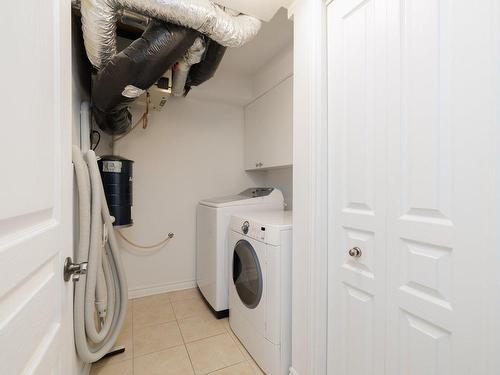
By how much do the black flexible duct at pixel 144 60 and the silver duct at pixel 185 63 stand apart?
0.34 feet

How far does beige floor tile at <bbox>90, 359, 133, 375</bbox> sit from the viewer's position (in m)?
1.49

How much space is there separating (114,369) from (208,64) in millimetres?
2184

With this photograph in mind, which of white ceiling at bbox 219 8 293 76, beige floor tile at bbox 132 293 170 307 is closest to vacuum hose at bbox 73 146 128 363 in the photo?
beige floor tile at bbox 132 293 170 307

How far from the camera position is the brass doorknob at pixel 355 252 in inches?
39.6

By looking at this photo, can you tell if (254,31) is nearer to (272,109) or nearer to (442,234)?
(272,109)

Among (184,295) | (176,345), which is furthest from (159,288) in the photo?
(176,345)

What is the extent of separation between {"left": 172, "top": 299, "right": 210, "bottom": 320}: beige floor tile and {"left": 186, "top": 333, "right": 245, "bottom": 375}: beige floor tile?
409mm

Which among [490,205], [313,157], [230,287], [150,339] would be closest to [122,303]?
[150,339]

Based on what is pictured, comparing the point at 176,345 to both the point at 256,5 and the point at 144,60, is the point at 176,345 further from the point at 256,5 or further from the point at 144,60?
the point at 256,5

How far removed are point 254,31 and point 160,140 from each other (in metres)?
1.62

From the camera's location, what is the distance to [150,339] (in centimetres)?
181

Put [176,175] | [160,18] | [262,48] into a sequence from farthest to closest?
[176,175] < [262,48] < [160,18]

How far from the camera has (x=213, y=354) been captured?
1657 millimetres

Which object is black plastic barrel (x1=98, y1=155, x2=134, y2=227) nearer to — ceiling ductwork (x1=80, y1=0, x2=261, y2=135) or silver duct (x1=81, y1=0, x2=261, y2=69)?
ceiling ductwork (x1=80, y1=0, x2=261, y2=135)
